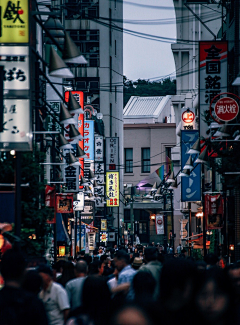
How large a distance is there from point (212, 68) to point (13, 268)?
23.2m

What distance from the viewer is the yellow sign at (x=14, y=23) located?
12.9m

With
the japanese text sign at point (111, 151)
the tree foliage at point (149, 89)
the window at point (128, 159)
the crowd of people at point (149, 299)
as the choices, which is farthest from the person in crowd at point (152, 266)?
the tree foliage at point (149, 89)

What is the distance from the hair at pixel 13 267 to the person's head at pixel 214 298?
6.01ft

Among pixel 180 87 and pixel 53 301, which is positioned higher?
pixel 180 87

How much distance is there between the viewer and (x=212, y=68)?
28.3 meters

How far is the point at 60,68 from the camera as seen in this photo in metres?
12.5

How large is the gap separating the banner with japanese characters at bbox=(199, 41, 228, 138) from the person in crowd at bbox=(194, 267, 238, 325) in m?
23.5

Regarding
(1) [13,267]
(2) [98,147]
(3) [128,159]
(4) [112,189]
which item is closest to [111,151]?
(4) [112,189]

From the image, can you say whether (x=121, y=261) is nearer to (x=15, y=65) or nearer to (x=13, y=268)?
(x=15, y=65)

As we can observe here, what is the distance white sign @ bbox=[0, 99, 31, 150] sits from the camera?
42.1 ft

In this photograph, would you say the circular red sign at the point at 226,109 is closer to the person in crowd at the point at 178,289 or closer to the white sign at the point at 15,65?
the white sign at the point at 15,65

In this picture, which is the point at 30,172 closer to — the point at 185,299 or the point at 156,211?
the point at 185,299

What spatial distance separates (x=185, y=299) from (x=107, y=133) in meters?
64.2

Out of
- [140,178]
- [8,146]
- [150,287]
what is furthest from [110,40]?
[150,287]
